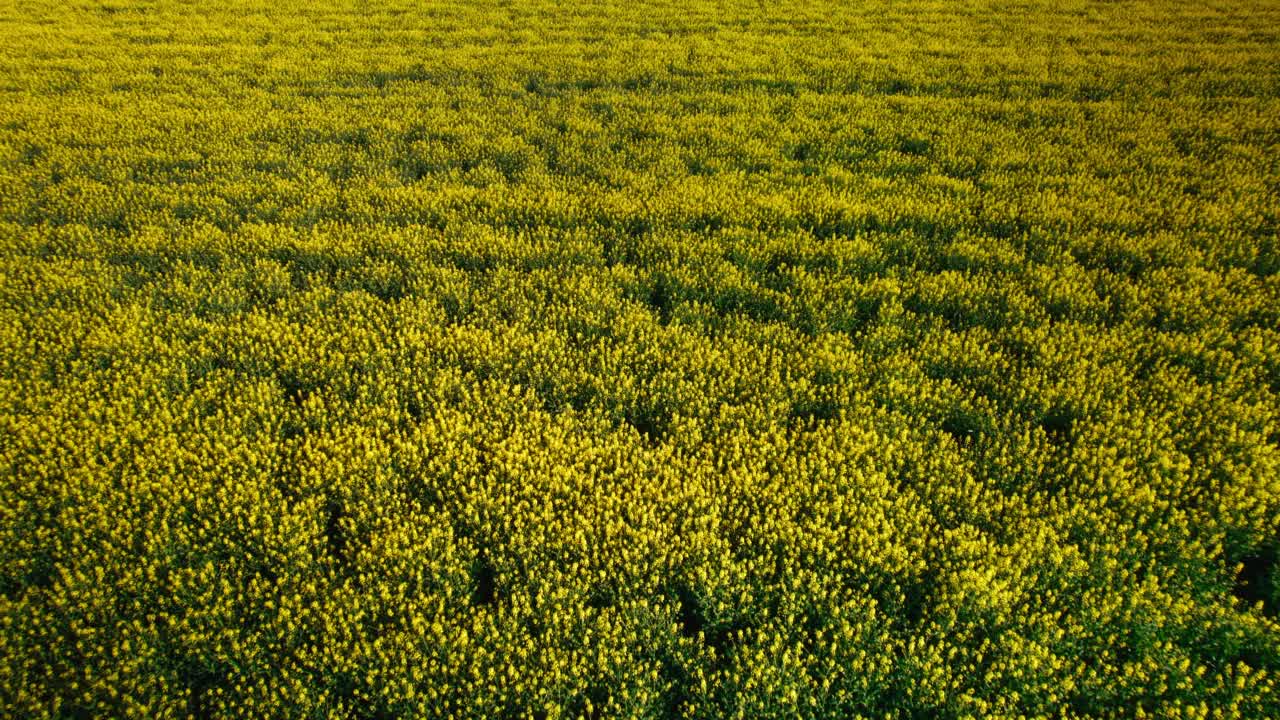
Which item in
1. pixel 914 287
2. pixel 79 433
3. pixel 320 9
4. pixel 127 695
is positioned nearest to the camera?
pixel 127 695

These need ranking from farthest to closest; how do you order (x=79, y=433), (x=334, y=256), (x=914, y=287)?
1. (x=334, y=256)
2. (x=914, y=287)
3. (x=79, y=433)

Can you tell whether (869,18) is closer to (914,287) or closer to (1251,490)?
(914,287)

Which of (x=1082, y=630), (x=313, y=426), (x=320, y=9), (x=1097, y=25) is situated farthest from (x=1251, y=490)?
(x=320, y=9)

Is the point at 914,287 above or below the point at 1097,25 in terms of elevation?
below

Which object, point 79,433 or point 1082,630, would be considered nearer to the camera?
point 1082,630

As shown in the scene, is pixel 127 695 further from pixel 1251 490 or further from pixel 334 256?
pixel 1251 490

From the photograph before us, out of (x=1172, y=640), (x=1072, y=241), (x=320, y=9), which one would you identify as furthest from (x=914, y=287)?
(x=320, y=9)

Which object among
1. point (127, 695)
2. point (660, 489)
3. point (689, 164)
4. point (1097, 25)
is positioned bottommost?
point (127, 695)
